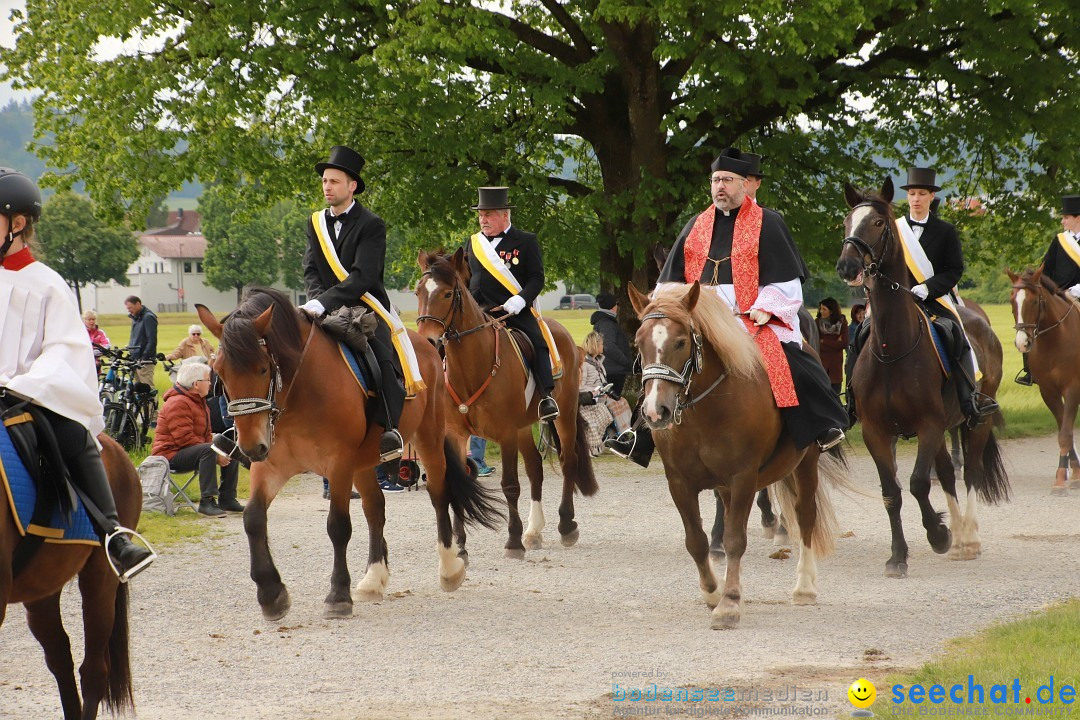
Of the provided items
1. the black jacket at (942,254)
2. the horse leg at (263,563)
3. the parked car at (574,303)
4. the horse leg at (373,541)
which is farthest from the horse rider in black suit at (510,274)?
the parked car at (574,303)

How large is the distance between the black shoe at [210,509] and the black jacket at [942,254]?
7.33 metres

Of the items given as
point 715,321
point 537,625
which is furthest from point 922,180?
point 537,625

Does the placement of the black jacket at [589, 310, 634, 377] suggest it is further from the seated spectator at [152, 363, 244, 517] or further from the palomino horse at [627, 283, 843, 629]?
the palomino horse at [627, 283, 843, 629]

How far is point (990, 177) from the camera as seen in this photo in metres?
22.2

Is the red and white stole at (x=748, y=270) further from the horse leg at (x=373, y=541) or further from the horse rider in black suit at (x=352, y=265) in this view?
the horse leg at (x=373, y=541)

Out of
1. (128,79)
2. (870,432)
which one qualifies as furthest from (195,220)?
(870,432)

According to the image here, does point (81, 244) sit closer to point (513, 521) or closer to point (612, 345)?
point (612, 345)

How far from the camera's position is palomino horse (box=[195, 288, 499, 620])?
7090 millimetres

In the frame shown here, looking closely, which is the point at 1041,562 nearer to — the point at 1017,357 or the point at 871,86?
the point at 871,86

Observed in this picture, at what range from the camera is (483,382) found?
34.5 feet

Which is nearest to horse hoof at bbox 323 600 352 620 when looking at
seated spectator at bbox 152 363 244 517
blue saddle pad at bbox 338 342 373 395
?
blue saddle pad at bbox 338 342 373 395

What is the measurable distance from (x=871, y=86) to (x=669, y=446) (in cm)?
1325

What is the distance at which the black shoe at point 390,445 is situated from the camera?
8.23 m

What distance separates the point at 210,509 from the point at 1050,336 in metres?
9.80
